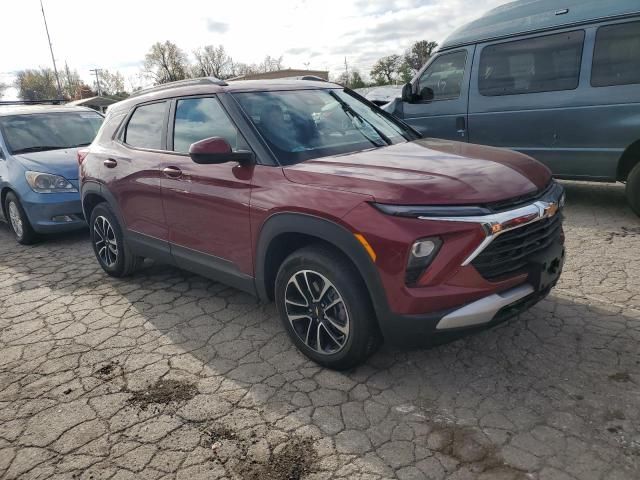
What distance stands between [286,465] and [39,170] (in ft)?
17.9

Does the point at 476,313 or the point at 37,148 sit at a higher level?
the point at 37,148

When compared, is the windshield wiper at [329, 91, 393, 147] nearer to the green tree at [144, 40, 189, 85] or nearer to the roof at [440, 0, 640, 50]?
the roof at [440, 0, 640, 50]

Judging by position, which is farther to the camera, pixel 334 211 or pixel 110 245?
pixel 110 245

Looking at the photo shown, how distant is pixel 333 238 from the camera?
266 cm

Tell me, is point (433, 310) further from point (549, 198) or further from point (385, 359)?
point (549, 198)

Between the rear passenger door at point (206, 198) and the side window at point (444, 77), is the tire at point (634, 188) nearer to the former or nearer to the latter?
the side window at point (444, 77)

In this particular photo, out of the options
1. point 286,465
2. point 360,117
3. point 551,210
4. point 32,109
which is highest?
point 32,109

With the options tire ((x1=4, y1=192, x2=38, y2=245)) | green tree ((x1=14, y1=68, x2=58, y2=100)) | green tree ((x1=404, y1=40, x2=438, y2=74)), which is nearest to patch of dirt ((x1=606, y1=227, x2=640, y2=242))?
tire ((x1=4, y1=192, x2=38, y2=245))

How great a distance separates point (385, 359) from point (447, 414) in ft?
2.04

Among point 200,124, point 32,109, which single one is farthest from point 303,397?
point 32,109

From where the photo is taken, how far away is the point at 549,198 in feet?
9.36

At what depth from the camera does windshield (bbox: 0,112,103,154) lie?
22.0 ft

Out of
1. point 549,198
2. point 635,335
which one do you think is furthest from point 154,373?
point 635,335

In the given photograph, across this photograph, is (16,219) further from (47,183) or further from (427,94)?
(427,94)
